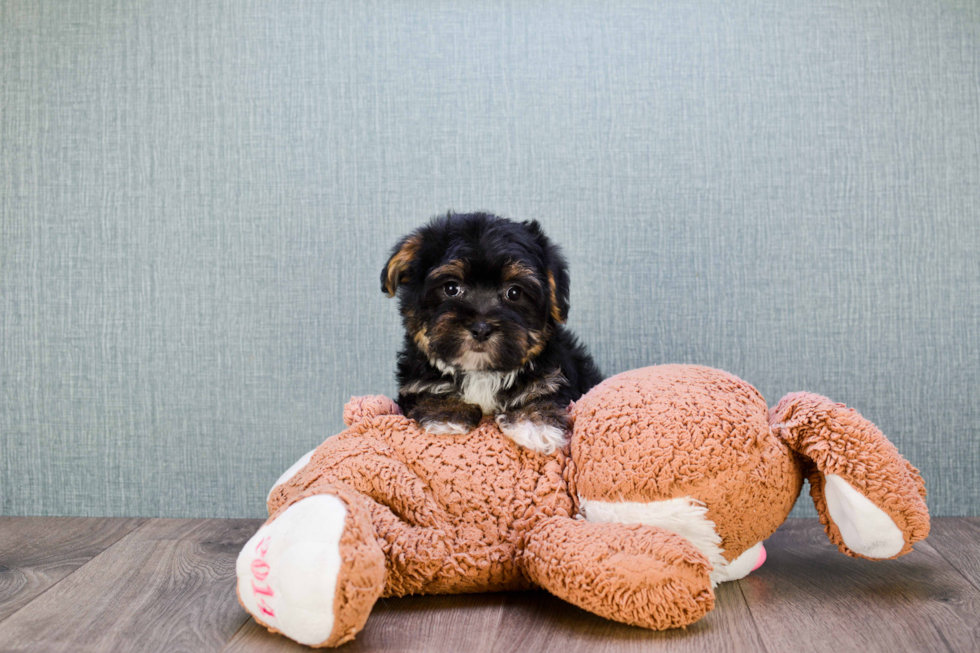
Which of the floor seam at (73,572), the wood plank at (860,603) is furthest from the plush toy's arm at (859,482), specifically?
the floor seam at (73,572)

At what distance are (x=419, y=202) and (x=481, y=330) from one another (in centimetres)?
123

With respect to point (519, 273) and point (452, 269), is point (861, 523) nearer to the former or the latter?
point (519, 273)

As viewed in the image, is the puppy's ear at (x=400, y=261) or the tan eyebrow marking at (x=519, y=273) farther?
the puppy's ear at (x=400, y=261)

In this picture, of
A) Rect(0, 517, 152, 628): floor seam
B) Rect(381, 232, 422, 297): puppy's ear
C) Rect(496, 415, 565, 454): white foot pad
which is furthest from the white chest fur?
Rect(0, 517, 152, 628): floor seam

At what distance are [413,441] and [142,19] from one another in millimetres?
2172

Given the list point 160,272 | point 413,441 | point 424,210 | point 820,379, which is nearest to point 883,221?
point 820,379

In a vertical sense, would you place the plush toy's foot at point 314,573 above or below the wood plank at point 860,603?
above

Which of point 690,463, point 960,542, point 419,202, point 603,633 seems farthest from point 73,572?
point 960,542

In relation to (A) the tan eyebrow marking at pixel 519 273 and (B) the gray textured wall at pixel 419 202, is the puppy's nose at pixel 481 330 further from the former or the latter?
(B) the gray textured wall at pixel 419 202

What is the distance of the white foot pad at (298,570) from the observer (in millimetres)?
1562

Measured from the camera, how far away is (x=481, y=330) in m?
1.95

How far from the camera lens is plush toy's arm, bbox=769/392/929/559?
6.23 feet

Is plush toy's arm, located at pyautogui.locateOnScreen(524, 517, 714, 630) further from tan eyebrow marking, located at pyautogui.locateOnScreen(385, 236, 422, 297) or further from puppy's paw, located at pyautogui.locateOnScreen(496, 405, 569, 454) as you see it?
tan eyebrow marking, located at pyautogui.locateOnScreen(385, 236, 422, 297)

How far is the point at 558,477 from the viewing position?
205 centimetres
